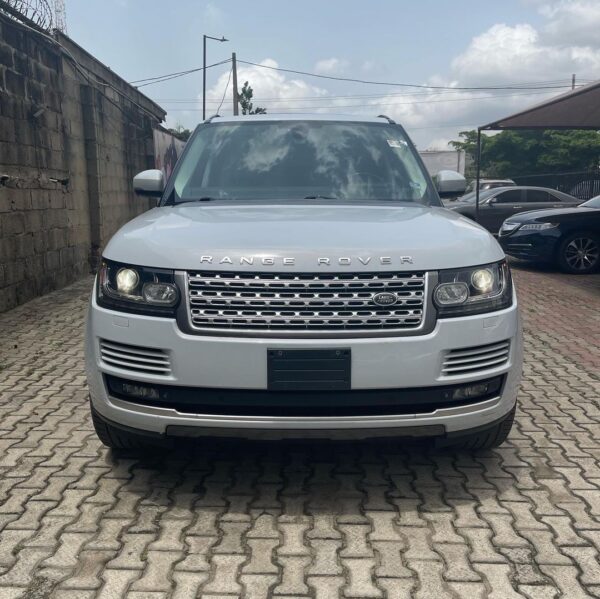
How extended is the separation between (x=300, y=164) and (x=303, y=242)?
1.60 meters

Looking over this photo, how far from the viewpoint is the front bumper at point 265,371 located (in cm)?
295

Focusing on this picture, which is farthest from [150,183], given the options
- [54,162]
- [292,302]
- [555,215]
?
[555,215]

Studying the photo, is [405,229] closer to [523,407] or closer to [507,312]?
[507,312]

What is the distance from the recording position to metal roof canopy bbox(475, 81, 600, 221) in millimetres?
12953

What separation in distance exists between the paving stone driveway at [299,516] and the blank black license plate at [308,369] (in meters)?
0.36

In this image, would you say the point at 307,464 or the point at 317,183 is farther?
the point at 317,183

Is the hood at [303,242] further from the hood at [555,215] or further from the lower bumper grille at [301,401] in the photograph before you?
the hood at [555,215]

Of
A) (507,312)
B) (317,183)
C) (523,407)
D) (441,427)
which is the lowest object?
Result: (523,407)

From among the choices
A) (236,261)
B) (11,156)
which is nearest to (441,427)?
(236,261)

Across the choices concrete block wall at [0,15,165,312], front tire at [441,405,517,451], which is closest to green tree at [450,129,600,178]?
concrete block wall at [0,15,165,312]

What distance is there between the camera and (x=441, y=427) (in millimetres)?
3127

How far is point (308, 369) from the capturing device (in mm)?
2934

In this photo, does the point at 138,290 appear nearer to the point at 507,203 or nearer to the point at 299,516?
the point at 299,516

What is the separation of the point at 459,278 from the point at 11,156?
6797 millimetres
